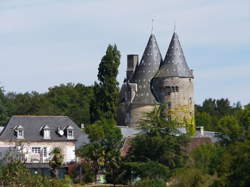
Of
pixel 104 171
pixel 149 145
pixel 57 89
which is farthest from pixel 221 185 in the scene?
pixel 57 89

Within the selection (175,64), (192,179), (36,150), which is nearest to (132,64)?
(175,64)

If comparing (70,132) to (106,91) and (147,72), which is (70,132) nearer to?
(106,91)

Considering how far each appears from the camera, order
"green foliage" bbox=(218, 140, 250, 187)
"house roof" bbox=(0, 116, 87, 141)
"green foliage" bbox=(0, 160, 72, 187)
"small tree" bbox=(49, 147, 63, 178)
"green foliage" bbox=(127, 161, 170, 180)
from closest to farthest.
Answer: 1. "green foliage" bbox=(0, 160, 72, 187)
2. "green foliage" bbox=(218, 140, 250, 187)
3. "green foliage" bbox=(127, 161, 170, 180)
4. "small tree" bbox=(49, 147, 63, 178)
5. "house roof" bbox=(0, 116, 87, 141)

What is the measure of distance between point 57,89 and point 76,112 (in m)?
9.21

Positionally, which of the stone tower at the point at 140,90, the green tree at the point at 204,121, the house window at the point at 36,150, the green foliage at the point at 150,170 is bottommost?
the green foliage at the point at 150,170

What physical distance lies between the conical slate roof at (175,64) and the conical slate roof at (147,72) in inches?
42.8

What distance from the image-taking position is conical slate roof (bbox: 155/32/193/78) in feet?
270

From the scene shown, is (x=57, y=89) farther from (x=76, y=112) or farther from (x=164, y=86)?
(x=164, y=86)

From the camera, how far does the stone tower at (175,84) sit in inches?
3231

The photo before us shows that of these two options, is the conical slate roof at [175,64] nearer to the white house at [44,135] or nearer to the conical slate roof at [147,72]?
the conical slate roof at [147,72]

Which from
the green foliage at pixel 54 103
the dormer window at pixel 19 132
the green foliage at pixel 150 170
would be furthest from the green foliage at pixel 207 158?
the green foliage at pixel 54 103

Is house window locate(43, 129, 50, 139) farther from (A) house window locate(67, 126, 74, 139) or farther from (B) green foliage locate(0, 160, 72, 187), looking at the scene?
(B) green foliage locate(0, 160, 72, 187)

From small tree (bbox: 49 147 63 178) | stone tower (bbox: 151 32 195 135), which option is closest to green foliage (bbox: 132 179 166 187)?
small tree (bbox: 49 147 63 178)

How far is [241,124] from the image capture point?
58000 mm
